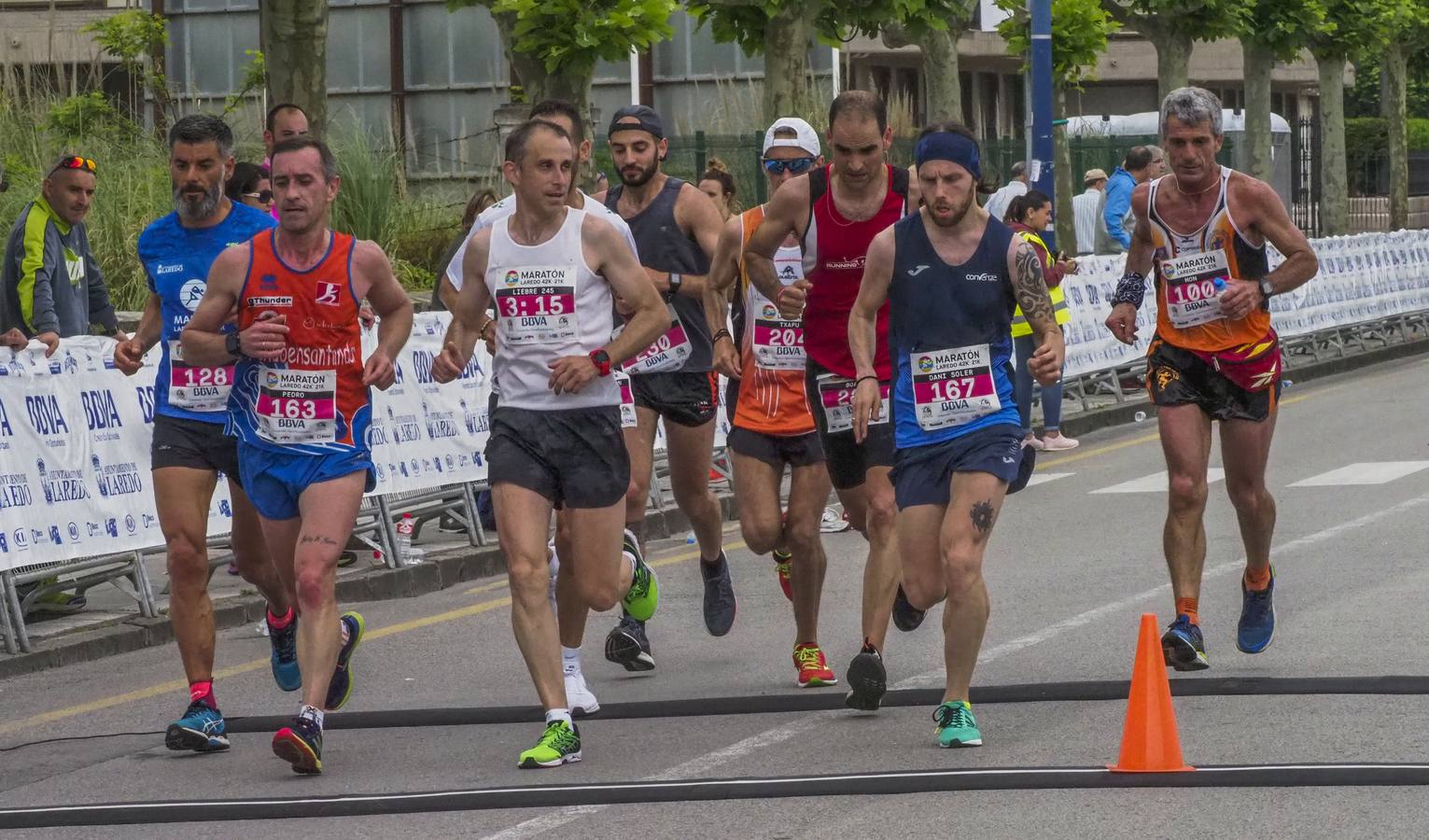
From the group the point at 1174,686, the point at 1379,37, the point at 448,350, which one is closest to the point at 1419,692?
the point at 1174,686

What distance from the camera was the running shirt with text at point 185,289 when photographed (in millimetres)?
8164

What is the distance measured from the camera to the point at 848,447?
8.47 m

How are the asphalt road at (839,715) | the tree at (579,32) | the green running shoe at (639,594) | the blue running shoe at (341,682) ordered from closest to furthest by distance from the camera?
the asphalt road at (839,715), the blue running shoe at (341,682), the green running shoe at (639,594), the tree at (579,32)

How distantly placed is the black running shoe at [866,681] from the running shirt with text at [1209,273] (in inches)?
74.6

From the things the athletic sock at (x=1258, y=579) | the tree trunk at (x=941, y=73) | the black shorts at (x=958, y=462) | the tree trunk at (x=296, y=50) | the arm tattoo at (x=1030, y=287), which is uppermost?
the tree trunk at (x=941, y=73)

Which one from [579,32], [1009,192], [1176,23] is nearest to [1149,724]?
[579,32]

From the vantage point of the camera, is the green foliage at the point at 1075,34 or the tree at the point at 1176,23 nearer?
the green foliage at the point at 1075,34

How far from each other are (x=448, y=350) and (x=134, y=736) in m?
1.87

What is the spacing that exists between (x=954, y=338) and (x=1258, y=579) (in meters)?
1.89

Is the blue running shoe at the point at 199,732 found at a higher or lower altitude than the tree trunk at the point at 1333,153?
lower

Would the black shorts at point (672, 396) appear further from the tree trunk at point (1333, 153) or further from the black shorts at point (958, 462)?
the tree trunk at point (1333, 153)

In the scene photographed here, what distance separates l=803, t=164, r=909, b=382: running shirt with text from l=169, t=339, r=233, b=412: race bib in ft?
6.81

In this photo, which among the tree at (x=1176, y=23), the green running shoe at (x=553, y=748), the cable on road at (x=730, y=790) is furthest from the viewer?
the tree at (x=1176, y=23)

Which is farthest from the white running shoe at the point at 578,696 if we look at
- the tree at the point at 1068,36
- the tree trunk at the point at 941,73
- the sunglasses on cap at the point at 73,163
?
the tree trunk at the point at 941,73
